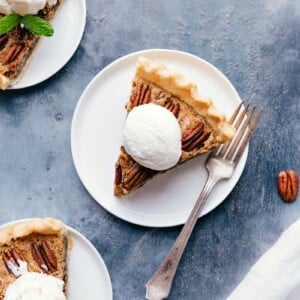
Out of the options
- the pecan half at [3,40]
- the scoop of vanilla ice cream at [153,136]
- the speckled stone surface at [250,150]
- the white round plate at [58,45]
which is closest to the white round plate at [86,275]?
the speckled stone surface at [250,150]

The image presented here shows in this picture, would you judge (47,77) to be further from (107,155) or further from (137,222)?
(137,222)

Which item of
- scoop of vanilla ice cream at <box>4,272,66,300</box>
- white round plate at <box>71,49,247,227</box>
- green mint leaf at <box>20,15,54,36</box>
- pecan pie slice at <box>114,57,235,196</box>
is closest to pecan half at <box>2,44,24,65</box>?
green mint leaf at <box>20,15,54,36</box>

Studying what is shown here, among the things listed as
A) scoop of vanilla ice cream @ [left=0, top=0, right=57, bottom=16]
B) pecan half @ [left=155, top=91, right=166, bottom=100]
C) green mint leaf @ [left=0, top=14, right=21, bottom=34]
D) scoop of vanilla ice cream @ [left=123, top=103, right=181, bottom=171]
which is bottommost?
scoop of vanilla ice cream @ [left=123, top=103, right=181, bottom=171]

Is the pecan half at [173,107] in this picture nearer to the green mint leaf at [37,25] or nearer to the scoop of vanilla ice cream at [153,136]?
the scoop of vanilla ice cream at [153,136]

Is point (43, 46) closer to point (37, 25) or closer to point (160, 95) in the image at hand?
point (37, 25)

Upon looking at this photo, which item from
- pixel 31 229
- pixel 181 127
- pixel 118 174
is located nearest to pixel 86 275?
pixel 31 229

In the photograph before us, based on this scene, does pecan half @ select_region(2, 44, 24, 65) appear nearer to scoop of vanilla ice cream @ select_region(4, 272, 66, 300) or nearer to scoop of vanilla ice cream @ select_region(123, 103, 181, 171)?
scoop of vanilla ice cream @ select_region(123, 103, 181, 171)
